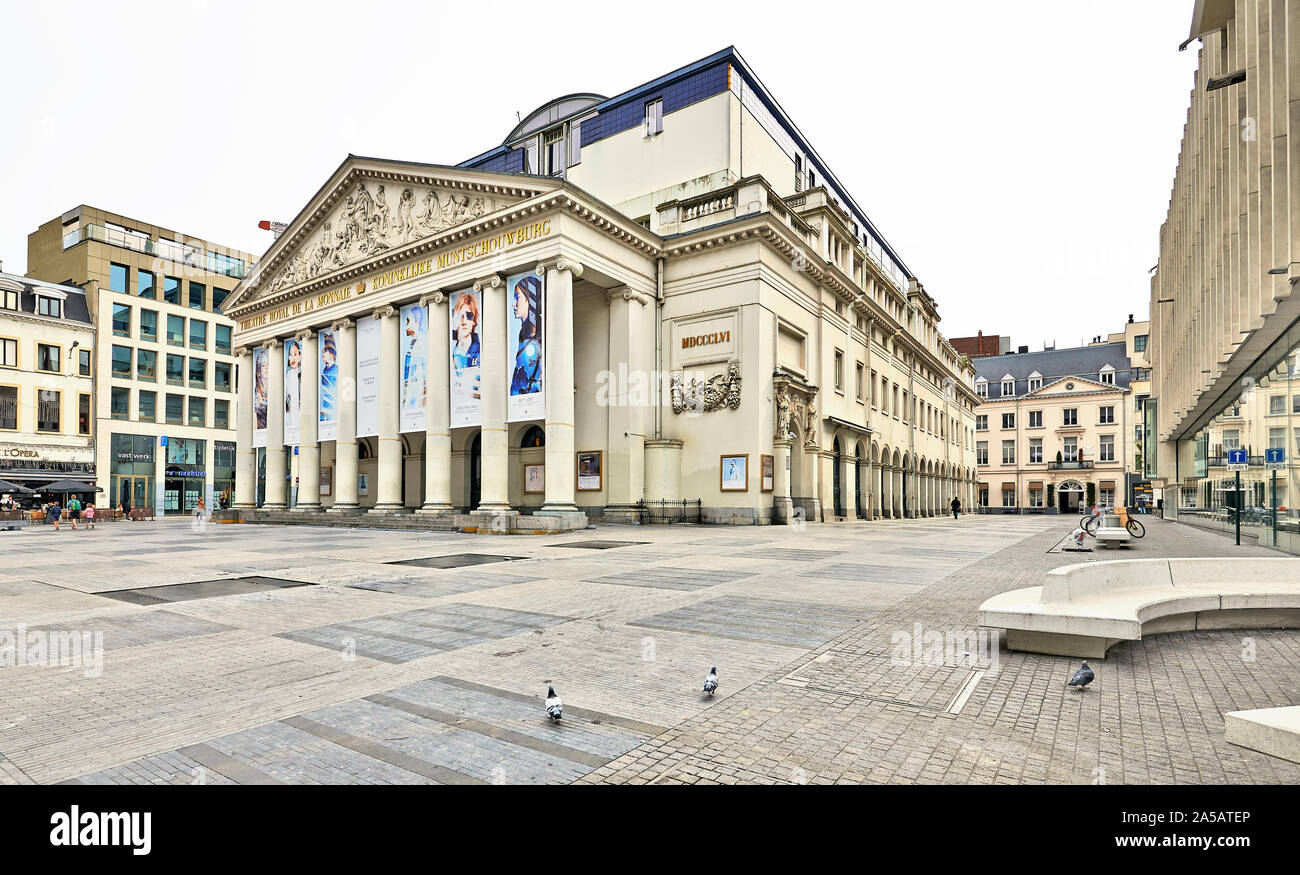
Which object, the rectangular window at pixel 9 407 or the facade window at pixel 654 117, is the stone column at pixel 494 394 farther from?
the rectangular window at pixel 9 407

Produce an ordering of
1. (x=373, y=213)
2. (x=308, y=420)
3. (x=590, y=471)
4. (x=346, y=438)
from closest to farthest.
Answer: (x=590, y=471), (x=373, y=213), (x=346, y=438), (x=308, y=420)

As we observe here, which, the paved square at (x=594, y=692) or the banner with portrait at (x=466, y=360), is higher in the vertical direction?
the banner with portrait at (x=466, y=360)

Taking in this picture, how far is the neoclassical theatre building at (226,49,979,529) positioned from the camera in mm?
28094

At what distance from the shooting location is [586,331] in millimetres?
32875

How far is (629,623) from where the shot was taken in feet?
26.1

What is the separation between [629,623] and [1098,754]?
4871mm

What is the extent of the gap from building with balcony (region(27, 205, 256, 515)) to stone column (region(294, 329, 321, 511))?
932 inches

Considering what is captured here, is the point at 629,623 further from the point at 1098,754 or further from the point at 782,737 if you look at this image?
the point at 1098,754

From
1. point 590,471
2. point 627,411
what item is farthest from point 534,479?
point 627,411

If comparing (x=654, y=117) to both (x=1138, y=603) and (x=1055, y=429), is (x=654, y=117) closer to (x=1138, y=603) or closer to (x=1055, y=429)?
(x=1138, y=603)

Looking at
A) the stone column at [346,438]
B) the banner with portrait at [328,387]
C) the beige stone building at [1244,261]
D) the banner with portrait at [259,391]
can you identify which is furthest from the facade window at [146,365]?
the beige stone building at [1244,261]

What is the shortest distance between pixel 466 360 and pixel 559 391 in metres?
5.56

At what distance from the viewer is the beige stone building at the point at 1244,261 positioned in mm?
12289

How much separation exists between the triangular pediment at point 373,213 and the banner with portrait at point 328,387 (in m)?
3.37
